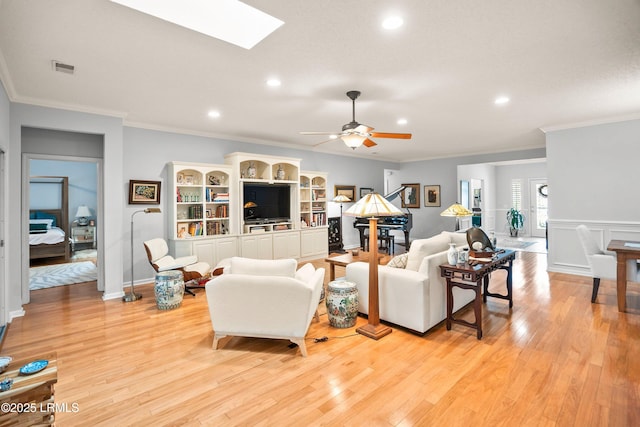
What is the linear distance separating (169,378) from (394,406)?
1678 mm

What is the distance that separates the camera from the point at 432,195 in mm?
9195

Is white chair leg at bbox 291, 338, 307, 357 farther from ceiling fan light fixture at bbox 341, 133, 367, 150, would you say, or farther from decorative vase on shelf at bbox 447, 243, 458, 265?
ceiling fan light fixture at bbox 341, 133, 367, 150

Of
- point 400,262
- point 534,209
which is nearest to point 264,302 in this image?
point 400,262

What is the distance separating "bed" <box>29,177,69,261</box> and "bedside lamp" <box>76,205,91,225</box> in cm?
37

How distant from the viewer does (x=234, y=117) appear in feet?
15.9

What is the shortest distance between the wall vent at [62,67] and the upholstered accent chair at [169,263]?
234cm

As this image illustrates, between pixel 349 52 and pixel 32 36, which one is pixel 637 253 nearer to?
pixel 349 52

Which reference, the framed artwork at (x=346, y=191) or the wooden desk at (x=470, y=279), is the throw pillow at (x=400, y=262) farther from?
the framed artwork at (x=346, y=191)

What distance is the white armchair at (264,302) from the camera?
2.66 metres

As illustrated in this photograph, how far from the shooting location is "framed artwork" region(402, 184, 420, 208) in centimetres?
952

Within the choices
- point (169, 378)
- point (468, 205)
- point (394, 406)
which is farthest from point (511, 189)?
point (169, 378)

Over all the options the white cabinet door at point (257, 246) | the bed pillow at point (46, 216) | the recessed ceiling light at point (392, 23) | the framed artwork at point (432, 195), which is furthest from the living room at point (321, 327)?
the bed pillow at point (46, 216)

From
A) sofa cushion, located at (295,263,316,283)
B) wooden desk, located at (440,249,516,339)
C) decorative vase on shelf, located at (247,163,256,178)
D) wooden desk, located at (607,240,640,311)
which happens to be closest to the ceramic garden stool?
sofa cushion, located at (295,263,316,283)

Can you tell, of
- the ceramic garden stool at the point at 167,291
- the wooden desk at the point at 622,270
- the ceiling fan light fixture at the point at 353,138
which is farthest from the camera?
the ceramic garden stool at the point at 167,291
